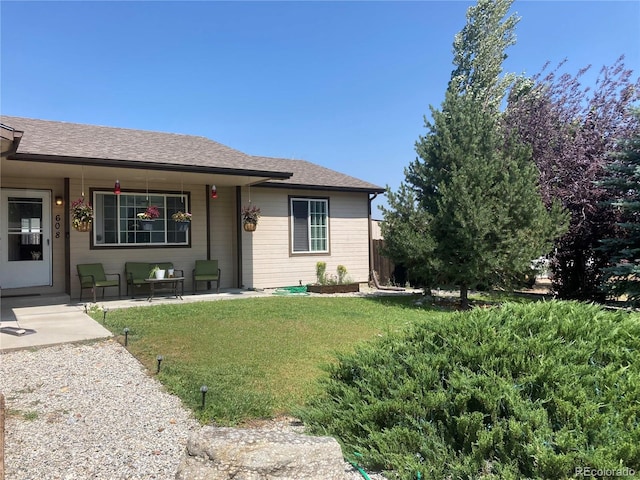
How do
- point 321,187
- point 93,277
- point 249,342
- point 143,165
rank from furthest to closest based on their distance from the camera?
point 321,187
point 93,277
point 143,165
point 249,342

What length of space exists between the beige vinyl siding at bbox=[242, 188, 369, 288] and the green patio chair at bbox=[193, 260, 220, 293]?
3.04ft

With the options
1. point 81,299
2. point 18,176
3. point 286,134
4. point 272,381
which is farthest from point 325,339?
point 286,134

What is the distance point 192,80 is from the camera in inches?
569

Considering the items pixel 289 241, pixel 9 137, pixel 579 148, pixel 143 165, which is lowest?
pixel 289 241

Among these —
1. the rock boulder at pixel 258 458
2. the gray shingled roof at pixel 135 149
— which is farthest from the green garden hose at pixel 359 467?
the gray shingled roof at pixel 135 149

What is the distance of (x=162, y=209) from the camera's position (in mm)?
10719

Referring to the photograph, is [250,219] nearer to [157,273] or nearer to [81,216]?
[157,273]

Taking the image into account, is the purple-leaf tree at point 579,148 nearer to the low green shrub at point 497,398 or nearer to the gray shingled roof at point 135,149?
the gray shingled roof at point 135,149

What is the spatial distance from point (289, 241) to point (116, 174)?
16.0 ft

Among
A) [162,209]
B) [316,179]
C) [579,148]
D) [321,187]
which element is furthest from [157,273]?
[579,148]

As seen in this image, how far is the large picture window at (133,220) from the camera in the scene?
993cm

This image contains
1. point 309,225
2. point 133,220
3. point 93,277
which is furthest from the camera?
point 309,225

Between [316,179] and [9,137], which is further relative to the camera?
[316,179]

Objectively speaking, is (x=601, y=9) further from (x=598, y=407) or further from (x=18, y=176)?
(x=18, y=176)
